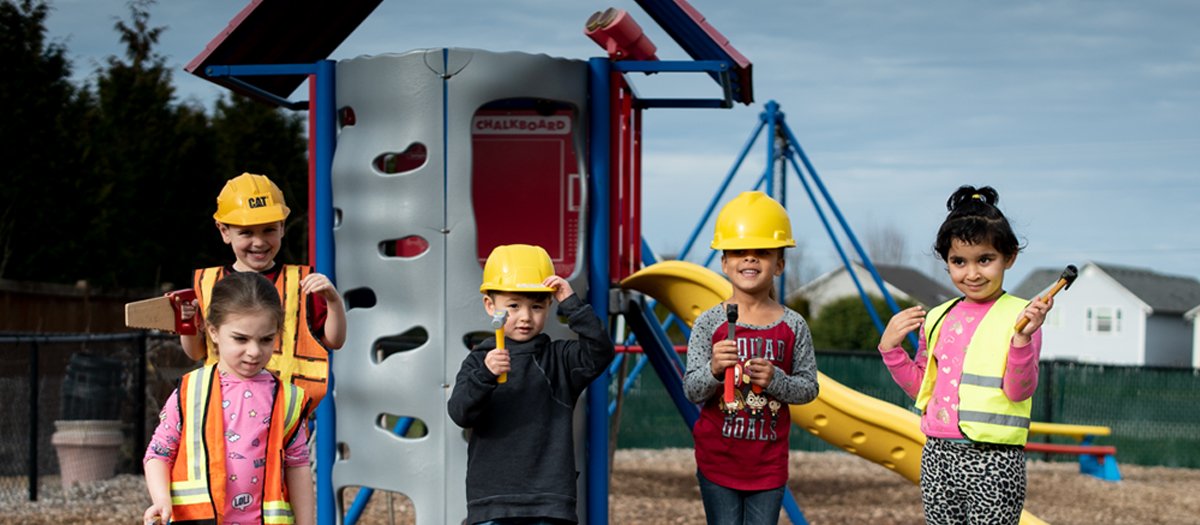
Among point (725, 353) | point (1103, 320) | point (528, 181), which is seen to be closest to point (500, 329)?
point (725, 353)

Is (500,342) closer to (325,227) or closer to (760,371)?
(760,371)

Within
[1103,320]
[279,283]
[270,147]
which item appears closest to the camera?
[279,283]

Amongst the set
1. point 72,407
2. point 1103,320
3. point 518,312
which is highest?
point 518,312

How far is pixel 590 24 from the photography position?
19.1ft

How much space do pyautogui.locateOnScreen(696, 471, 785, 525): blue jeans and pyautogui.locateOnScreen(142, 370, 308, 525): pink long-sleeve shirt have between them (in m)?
1.47

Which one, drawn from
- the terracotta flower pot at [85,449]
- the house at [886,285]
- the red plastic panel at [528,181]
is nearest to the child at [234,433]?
the red plastic panel at [528,181]

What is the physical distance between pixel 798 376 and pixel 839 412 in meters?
2.24

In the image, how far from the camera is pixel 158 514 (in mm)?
3111

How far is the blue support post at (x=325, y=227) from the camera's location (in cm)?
549

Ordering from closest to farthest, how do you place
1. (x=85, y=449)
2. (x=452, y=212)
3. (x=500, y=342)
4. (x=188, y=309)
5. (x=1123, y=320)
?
(x=500, y=342), (x=188, y=309), (x=452, y=212), (x=85, y=449), (x=1123, y=320)

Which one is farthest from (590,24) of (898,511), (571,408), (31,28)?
(31,28)

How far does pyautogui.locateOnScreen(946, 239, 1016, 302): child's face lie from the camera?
3592mm

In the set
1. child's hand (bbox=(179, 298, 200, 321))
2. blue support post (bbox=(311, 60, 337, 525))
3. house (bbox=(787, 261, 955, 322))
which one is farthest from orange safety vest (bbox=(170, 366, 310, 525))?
house (bbox=(787, 261, 955, 322))

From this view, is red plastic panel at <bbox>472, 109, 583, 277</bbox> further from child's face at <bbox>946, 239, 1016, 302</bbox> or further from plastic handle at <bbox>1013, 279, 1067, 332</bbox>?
plastic handle at <bbox>1013, 279, 1067, 332</bbox>
